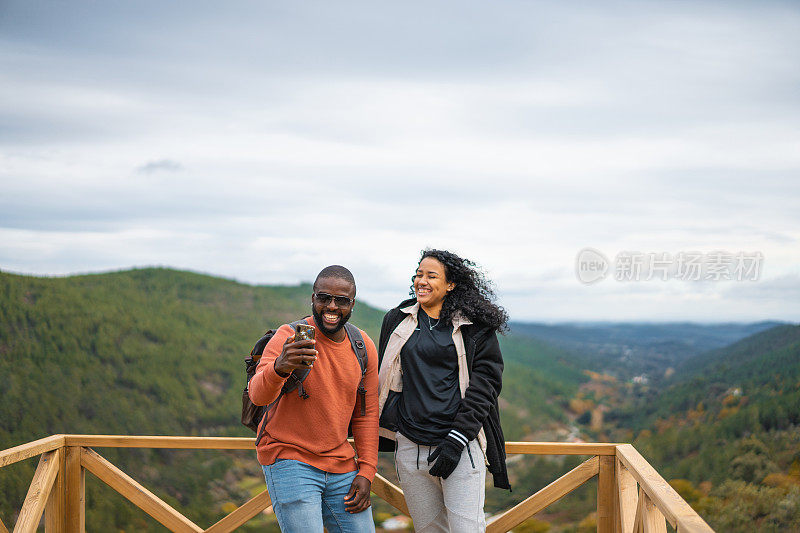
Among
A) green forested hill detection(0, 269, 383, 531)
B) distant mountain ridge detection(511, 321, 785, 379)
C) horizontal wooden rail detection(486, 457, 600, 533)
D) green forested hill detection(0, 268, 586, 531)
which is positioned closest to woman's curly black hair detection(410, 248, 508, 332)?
horizontal wooden rail detection(486, 457, 600, 533)

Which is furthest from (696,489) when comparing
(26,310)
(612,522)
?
(26,310)

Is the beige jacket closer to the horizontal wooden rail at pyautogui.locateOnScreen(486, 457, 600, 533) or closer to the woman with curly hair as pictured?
the woman with curly hair

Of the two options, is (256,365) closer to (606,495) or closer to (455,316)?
(455,316)

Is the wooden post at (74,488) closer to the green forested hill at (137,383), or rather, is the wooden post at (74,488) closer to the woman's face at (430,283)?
the woman's face at (430,283)

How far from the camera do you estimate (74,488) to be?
330 centimetres

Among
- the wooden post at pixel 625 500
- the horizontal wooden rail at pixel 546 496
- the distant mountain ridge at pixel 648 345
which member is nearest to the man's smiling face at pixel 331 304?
the horizontal wooden rail at pixel 546 496

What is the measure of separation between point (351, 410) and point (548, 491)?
122 centimetres

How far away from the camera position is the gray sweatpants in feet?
7.95

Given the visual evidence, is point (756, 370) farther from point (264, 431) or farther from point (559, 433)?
point (264, 431)

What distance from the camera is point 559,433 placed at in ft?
64.2

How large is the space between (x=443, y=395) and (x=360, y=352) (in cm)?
36

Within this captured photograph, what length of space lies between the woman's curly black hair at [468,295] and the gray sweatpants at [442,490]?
0.49 m

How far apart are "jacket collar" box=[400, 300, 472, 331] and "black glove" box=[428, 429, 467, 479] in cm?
41

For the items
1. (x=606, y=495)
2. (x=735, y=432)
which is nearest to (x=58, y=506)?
(x=606, y=495)
